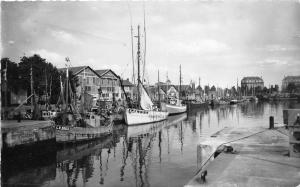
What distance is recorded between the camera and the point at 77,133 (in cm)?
2934

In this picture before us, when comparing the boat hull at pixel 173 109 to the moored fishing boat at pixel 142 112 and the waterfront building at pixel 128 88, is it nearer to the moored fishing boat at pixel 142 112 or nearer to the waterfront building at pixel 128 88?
the moored fishing boat at pixel 142 112

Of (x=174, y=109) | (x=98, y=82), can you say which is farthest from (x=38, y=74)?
(x=174, y=109)

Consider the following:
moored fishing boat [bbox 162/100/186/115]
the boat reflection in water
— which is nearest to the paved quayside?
the boat reflection in water

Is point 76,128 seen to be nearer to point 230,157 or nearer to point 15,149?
point 15,149

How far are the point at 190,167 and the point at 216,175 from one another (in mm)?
8480

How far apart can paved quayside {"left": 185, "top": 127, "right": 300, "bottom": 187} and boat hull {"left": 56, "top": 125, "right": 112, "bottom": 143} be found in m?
15.8

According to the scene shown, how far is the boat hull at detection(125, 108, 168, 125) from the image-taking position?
147 feet

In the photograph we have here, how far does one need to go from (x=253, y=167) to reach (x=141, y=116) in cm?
3627

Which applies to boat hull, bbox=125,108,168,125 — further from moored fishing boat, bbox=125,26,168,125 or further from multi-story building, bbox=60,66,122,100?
multi-story building, bbox=60,66,122,100

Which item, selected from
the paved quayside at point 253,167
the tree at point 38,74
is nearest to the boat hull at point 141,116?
the tree at point 38,74

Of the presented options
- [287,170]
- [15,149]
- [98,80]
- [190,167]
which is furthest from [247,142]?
[98,80]

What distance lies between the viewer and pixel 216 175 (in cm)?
1124

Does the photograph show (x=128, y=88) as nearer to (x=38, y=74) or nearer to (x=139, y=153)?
(x=38, y=74)

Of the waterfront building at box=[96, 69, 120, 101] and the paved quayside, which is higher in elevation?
the waterfront building at box=[96, 69, 120, 101]
